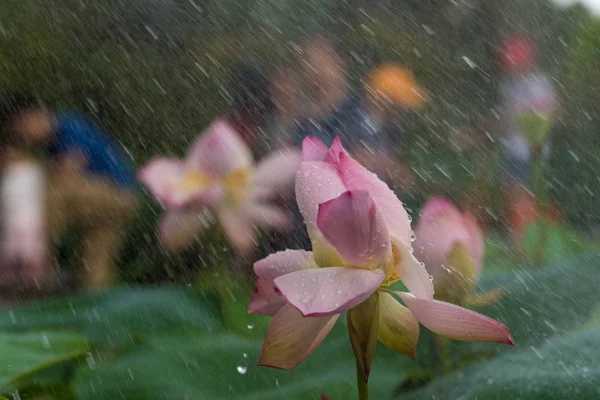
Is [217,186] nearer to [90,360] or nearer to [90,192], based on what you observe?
[90,360]

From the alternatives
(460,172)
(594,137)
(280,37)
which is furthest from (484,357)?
(280,37)

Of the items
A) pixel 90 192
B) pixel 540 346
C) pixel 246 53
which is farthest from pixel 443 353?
pixel 246 53

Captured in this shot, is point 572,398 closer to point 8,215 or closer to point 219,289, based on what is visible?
point 219,289

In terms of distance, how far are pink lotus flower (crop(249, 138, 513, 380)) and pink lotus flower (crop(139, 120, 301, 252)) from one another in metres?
0.13

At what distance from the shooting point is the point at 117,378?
240 mm

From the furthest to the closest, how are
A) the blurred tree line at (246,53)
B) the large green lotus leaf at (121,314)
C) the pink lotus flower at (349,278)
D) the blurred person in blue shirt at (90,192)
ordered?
1. the blurred tree line at (246,53)
2. the blurred person in blue shirt at (90,192)
3. the large green lotus leaf at (121,314)
4. the pink lotus flower at (349,278)

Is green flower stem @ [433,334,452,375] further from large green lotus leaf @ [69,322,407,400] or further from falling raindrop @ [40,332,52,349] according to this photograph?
falling raindrop @ [40,332,52,349]

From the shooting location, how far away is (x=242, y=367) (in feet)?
0.79

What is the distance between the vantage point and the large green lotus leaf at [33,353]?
0.21 metres

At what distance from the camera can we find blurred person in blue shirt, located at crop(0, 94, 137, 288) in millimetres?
434

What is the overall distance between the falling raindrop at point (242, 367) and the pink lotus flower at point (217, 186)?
63 mm

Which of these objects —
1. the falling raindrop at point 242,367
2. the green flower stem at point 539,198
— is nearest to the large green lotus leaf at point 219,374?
the falling raindrop at point 242,367

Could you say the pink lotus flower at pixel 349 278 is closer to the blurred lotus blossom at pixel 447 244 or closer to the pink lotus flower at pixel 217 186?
the blurred lotus blossom at pixel 447 244

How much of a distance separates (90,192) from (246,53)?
1.38ft
